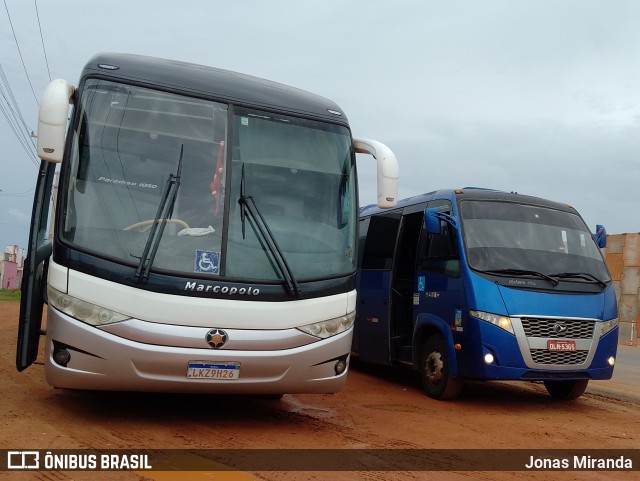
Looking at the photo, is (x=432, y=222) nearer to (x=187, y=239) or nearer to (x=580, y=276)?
(x=580, y=276)

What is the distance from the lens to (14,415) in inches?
296

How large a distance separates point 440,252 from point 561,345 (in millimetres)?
1952

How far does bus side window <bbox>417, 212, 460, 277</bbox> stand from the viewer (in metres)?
10.2

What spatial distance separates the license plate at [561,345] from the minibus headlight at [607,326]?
21.1 inches

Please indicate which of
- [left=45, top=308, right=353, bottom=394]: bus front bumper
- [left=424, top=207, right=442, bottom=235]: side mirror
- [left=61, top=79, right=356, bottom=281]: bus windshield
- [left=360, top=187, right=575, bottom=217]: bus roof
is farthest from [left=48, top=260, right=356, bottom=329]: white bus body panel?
[left=360, top=187, right=575, bottom=217]: bus roof

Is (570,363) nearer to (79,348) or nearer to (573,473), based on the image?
(573,473)

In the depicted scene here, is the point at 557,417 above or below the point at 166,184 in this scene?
below

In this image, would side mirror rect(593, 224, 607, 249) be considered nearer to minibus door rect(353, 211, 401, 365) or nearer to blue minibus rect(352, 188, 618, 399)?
blue minibus rect(352, 188, 618, 399)

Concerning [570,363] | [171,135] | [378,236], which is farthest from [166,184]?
[378,236]

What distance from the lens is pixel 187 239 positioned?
287 inches

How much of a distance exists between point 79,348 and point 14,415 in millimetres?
1180

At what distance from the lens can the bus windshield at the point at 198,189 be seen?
724 centimetres

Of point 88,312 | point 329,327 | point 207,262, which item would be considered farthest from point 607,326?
point 88,312

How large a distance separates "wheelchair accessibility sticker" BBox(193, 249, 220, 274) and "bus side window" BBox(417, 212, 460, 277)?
381cm
